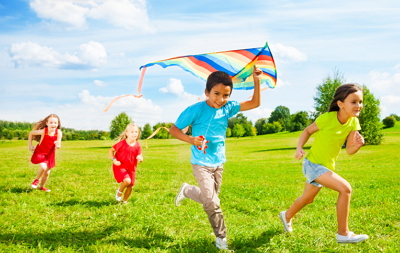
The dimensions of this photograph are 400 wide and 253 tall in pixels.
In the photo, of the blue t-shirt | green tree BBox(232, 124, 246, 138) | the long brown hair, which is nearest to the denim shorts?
the long brown hair

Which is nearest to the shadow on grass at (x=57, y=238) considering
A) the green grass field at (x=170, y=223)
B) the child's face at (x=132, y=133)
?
the green grass field at (x=170, y=223)

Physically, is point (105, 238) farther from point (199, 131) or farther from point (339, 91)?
point (339, 91)

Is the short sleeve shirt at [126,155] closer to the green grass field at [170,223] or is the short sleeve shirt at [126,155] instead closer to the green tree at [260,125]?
the green grass field at [170,223]

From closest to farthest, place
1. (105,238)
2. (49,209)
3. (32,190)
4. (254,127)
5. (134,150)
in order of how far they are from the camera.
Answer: (105,238) → (49,209) → (134,150) → (32,190) → (254,127)

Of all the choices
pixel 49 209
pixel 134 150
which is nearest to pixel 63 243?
pixel 49 209

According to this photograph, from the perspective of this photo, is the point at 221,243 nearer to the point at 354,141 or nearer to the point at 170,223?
the point at 170,223

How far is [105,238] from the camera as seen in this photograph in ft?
18.3

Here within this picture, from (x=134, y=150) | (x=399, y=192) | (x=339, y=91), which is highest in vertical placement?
(x=339, y=91)

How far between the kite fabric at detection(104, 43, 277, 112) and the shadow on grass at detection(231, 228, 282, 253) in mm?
2665

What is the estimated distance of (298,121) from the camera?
86.9m

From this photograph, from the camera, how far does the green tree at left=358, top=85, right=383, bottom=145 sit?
1885 inches

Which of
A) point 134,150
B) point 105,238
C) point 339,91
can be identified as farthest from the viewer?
point 134,150

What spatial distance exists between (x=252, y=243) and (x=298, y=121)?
84991 mm

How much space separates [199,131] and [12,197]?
233 inches
